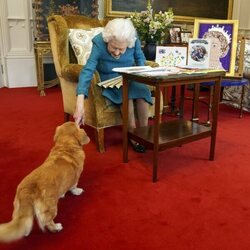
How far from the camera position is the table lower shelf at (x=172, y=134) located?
1939 millimetres

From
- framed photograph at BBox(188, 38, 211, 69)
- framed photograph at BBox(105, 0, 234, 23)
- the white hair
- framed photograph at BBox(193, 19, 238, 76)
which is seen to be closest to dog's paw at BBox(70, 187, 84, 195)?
the white hair

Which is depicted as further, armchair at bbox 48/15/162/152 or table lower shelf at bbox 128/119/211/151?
armchair at bbox 48/15/162/152

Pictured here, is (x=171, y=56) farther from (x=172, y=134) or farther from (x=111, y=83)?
(x=172, y=134)

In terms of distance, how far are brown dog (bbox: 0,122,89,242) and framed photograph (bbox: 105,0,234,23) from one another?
3.80m

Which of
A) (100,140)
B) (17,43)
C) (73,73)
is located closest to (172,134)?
(100,140)

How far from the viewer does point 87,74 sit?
213cm

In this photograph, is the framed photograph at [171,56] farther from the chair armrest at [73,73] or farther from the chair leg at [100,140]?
the chair leg at [100,140]

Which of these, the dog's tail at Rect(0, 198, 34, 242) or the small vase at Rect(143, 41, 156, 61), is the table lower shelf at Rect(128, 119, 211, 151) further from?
the small vase at Rect(143, 41, 156, 61)

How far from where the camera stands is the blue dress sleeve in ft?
6.79

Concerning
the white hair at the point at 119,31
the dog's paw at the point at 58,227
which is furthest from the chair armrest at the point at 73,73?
the dog's paw at the point at 58,227

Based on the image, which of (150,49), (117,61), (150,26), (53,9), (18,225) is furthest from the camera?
(53,9)

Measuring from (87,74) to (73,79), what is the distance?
0.36 m

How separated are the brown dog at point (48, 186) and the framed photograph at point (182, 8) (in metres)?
3.80

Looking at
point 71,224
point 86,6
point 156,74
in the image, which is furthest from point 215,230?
point 86,6
